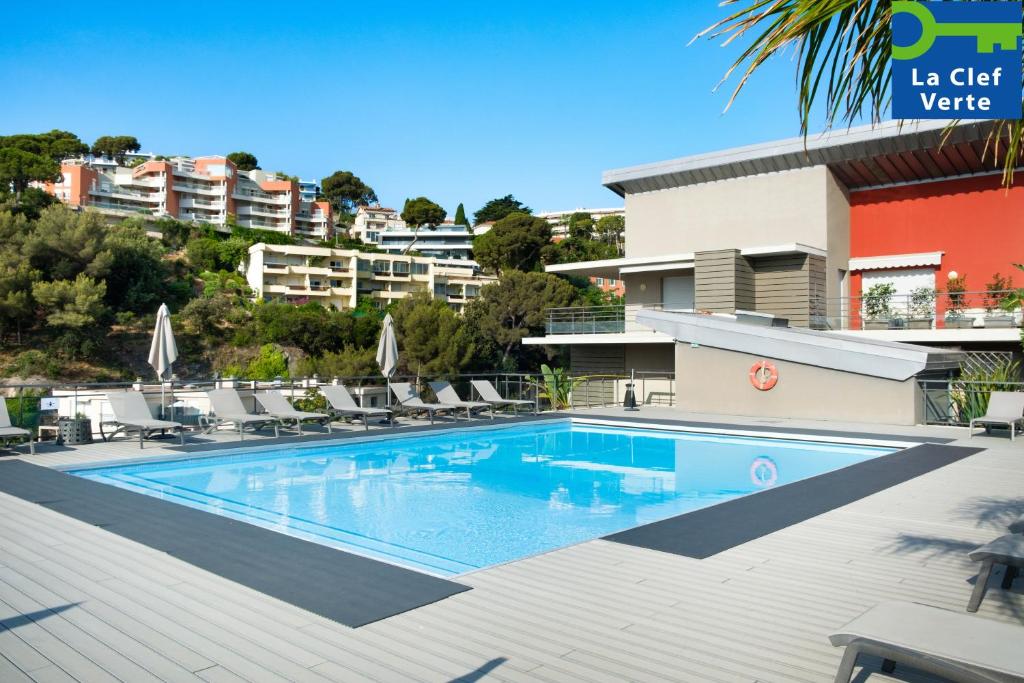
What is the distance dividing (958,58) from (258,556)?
18.0ft

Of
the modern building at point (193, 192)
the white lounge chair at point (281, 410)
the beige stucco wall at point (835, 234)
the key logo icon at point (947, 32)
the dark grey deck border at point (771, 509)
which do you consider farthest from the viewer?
the modern building at point (193, 192)

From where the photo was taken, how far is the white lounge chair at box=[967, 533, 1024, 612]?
4.25 metres

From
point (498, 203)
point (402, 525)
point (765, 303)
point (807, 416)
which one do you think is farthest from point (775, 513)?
point (498, 203)

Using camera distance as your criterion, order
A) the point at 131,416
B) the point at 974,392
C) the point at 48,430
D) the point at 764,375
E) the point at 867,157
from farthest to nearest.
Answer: the point at 867,157 → the point at 764,375 → the point at 974,392 → the point at 48,430 → the point at 131,416

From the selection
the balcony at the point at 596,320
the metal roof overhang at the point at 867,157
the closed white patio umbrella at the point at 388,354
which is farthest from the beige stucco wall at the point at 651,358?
the closed white patio umbrella at the point at 388,354

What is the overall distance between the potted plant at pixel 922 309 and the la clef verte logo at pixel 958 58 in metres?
18.5

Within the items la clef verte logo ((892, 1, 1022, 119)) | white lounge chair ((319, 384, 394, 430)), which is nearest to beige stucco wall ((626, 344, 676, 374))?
white lounge chair ((319, 384, 394, 430))

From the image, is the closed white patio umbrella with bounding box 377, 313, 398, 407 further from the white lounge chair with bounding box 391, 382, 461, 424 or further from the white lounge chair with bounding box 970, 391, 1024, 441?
the white lounge chair with bounding box 970, 391, 1024, 441

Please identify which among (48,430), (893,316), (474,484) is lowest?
(474,484)

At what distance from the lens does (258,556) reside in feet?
19.3

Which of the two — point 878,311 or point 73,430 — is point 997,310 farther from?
point 73,430

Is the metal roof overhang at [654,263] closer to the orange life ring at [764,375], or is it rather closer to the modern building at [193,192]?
the orange life ring at [764,375]

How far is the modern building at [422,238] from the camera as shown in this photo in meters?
100

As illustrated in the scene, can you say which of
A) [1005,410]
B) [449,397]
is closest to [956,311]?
[1005,410]
